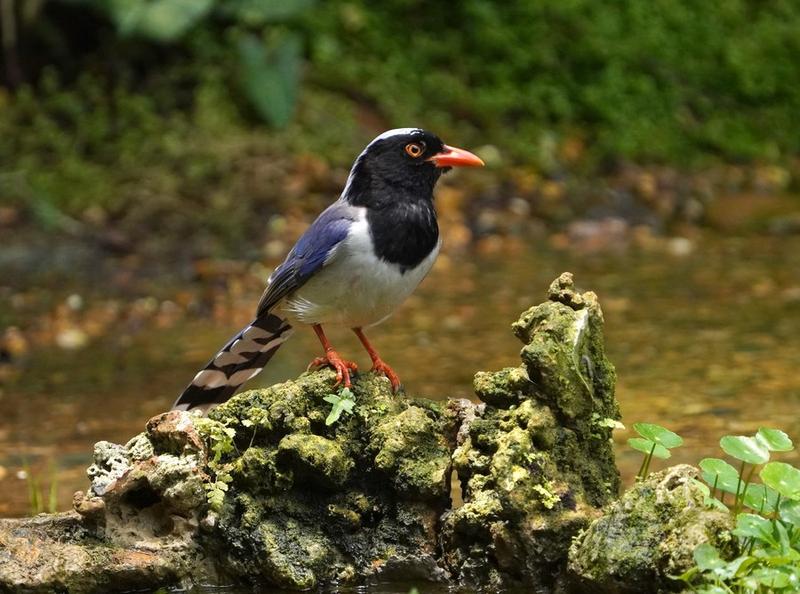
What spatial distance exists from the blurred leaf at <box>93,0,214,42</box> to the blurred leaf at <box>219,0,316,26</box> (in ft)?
1.79

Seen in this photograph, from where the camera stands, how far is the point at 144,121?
11.6 meters

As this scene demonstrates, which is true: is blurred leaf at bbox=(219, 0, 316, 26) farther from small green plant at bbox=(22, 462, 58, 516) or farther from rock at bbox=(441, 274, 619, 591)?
rock at bbox=(441, 274, 619, 591)

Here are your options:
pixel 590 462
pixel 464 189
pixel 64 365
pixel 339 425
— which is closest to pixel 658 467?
pixel 590 462

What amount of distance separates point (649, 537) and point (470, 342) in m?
4.42

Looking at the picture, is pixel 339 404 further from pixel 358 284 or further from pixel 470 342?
pixel 470 342

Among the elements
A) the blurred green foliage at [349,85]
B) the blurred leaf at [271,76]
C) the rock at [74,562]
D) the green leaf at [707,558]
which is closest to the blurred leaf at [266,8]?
the blurred green foliage at [349,85]

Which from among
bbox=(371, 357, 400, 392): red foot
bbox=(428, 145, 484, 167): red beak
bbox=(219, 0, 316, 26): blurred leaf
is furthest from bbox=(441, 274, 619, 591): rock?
bbox=(219, 0, 316, 26): blurred leaf

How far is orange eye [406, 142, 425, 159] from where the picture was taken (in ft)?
17.8

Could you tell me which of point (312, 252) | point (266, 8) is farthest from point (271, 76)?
point (312, 252)

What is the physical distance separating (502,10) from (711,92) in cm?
217

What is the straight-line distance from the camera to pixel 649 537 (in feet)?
13.2

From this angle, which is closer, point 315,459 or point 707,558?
point 707,558

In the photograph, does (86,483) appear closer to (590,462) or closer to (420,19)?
(590,462)

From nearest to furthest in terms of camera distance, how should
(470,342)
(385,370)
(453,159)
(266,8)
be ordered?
(385,370) < (453,159) < (470,342) < (266,8)
